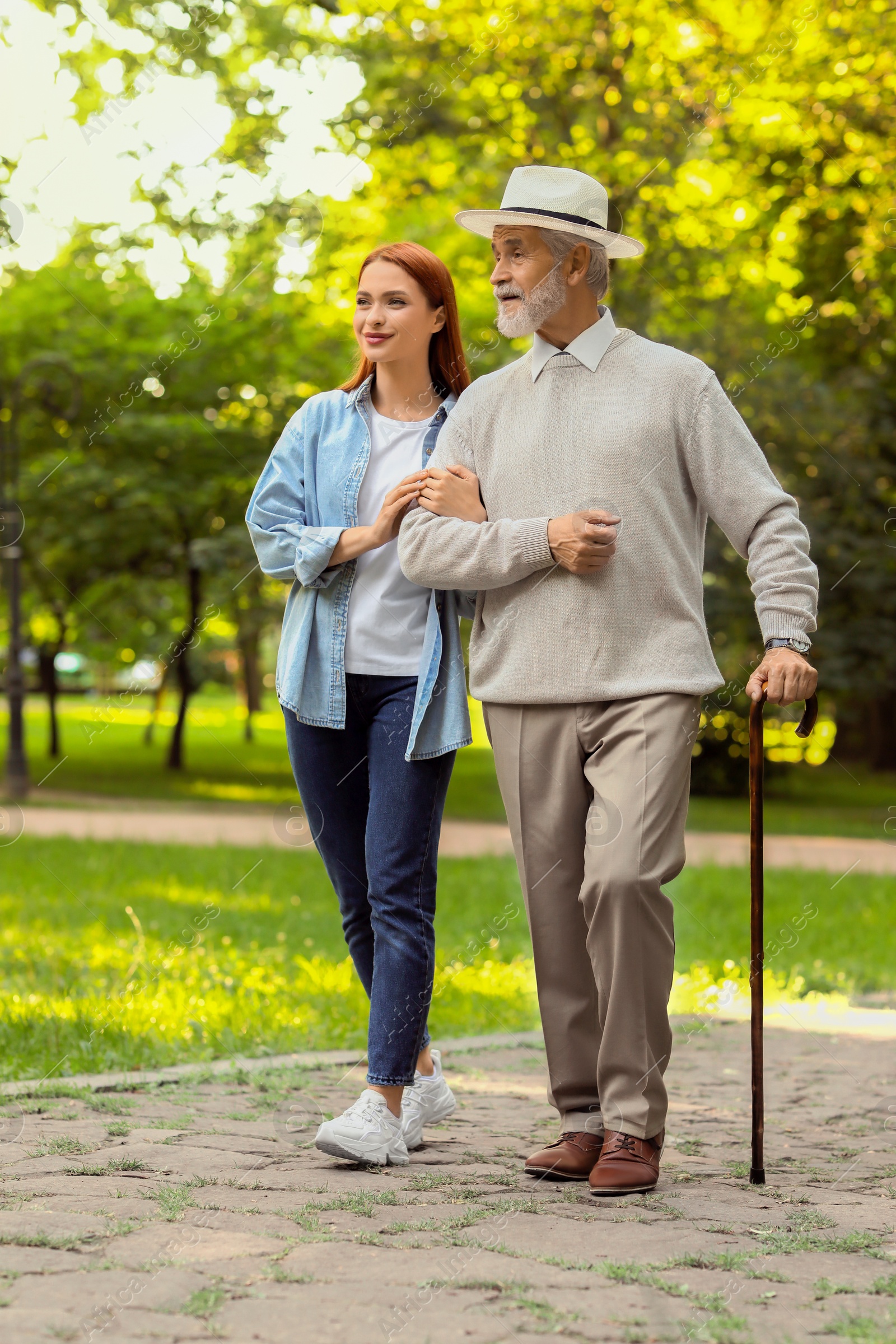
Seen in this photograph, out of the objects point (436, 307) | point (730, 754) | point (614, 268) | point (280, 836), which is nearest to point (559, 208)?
point (436, 307)

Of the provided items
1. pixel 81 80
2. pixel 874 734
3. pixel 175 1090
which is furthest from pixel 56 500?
pixel 175 1090

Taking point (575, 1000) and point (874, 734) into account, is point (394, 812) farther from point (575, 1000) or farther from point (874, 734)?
point (874, 734)

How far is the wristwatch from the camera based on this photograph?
3338 millimetres

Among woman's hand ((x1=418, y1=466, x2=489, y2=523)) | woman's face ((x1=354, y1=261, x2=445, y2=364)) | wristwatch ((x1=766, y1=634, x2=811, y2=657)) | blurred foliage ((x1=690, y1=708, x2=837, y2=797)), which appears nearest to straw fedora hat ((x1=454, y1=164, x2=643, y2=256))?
woman's face ((x1=354, y1=261, x2=445, y2=364))

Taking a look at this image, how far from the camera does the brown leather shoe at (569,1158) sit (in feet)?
11.2

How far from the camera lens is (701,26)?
51.2 ft

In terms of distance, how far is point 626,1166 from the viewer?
3.26m

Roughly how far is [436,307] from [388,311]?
16 centimetres

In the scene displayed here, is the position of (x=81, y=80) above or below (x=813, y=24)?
below

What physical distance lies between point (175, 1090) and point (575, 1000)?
140cm

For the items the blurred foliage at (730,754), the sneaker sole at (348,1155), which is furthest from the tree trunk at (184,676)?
the sneaker sole at (348,1155)

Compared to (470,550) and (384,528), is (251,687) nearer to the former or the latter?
(384,528)

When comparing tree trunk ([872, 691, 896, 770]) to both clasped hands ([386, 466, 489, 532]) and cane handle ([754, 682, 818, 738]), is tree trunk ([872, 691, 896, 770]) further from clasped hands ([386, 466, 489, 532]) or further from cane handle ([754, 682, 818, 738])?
clasped hands ([386, 466, 489, 532])

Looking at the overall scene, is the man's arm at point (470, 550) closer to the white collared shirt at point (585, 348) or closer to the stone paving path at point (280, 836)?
the white collared shirt at point (585, 348)
